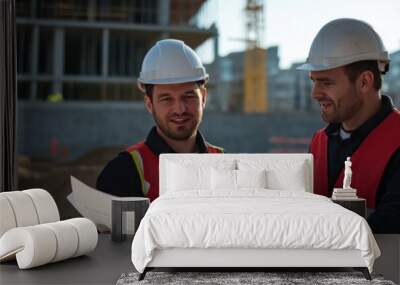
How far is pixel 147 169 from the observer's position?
19.9 ft

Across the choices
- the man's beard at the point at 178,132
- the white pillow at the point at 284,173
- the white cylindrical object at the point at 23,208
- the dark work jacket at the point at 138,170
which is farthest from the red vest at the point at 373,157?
the white cylindrical object at the point at 23,208

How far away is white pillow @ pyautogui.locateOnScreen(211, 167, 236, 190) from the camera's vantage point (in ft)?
17.3

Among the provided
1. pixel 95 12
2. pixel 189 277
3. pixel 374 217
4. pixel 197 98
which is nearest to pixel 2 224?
pixel 189 277

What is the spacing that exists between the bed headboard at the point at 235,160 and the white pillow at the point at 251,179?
0.19 meters

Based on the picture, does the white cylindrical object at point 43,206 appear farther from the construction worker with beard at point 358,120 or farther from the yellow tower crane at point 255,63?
the yellow tower crane at point 255,63

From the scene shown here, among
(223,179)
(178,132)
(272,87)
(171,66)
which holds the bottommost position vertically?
(223,179)

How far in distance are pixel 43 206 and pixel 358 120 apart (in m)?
2.80

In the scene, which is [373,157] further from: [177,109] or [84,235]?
[84,235]

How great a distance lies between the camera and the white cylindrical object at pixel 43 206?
462 cm

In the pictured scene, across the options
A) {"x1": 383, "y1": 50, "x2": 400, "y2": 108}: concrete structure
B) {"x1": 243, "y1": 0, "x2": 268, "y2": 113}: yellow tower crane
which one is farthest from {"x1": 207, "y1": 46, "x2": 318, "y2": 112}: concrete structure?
{"x1": 383, "y1": 50, "x2": 400, "y2": 108}: concrete structure

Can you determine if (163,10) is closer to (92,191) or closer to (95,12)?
(95,12)

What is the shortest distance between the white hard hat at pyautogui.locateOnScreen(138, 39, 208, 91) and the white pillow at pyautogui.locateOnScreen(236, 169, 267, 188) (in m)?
1.31

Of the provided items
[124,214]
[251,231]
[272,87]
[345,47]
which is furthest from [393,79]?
[251,231]

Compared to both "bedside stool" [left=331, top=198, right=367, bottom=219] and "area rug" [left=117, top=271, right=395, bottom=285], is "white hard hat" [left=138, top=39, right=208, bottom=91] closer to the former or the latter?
"bedside stool" [left=331, top=198, right=367, bottom=219]
